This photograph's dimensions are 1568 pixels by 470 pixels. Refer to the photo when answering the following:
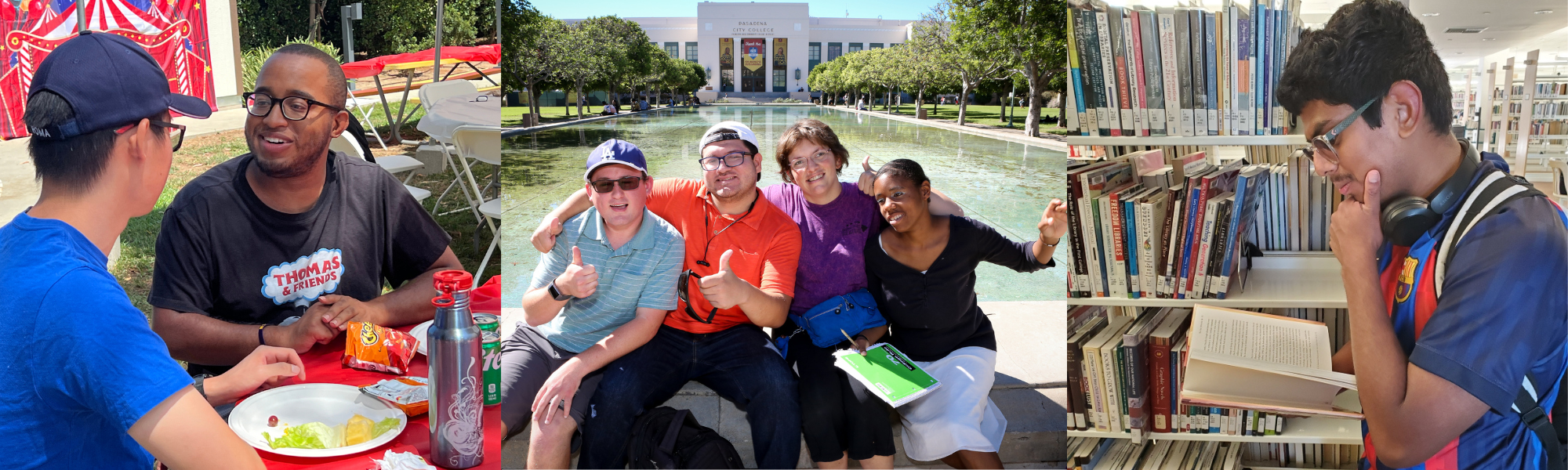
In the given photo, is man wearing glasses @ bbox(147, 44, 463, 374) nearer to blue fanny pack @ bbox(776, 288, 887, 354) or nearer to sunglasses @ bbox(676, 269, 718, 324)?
sunglasses @ bbox(676, 269, 718, 324)

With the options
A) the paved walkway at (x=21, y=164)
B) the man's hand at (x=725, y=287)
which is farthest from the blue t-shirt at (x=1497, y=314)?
the paved walkway at (x=21, y=164)

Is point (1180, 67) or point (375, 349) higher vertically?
point (1180, 67)

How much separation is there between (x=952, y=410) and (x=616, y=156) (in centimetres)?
105

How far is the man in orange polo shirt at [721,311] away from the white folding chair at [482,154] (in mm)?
242

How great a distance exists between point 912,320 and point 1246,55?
107 centimetres

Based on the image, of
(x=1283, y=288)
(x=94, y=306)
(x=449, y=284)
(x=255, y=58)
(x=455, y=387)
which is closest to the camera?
(x=94, y=306)

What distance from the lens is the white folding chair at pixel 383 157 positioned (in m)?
2.26

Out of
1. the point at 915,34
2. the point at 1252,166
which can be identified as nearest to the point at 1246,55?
the point at 1252,166

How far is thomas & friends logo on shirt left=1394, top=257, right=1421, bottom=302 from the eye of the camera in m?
1.94

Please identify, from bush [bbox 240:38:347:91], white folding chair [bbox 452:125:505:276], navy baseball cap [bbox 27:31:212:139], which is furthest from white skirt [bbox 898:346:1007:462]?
bush [bbox 240:38:347:91]

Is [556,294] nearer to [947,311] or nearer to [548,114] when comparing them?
[548,114]

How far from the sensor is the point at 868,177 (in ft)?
6.26

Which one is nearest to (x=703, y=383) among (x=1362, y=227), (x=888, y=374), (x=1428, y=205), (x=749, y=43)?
(x=888, y=374)

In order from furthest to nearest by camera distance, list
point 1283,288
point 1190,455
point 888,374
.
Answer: point 1190,455 → point 1283,288 → point 888,374
